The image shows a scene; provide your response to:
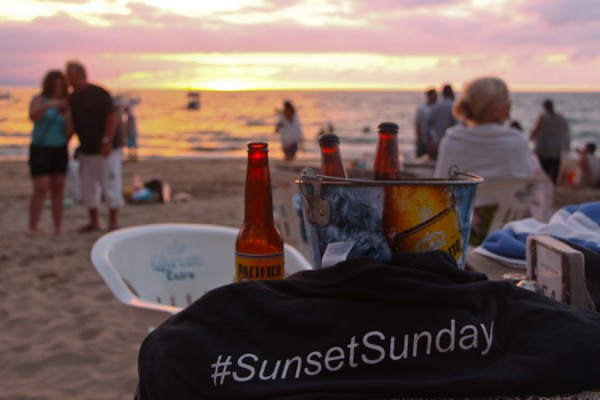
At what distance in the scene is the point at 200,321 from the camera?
34.6 inches

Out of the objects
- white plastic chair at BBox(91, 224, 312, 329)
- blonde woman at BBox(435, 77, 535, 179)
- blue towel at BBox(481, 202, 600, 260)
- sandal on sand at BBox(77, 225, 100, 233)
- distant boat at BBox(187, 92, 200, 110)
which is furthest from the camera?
distant boat at BBox(187, 92, 200, 110)

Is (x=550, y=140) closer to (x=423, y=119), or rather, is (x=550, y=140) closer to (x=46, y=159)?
(x=423, y=119)

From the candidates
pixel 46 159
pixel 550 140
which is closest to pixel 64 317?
pixel 46 159

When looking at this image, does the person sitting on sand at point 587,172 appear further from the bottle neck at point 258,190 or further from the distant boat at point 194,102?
the distant boat at point 194,102

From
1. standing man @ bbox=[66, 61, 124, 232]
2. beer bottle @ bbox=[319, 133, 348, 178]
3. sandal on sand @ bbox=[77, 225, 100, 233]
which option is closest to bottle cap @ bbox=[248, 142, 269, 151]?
beer bottle @ bbox=[319, 133, 348, 178]

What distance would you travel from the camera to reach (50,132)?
19.4ft

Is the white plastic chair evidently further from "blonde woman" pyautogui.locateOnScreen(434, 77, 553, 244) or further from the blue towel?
"blonde woman" pyautogui.locateOnScreen(434, 77, 553, 244)

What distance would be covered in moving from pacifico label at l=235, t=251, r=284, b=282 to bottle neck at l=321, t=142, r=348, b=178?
0.20 meters

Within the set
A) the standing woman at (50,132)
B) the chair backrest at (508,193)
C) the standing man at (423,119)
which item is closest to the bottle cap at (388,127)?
the chair backrest at (508,193)

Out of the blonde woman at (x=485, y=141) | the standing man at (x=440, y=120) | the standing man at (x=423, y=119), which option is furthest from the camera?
the standing man at (x=423, y=119)

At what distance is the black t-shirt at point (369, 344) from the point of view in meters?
0.82

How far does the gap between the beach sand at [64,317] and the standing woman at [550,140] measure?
16.9ft

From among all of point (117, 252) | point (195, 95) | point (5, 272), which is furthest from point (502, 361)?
point (195, 95)

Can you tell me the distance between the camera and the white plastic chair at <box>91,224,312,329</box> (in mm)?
2270
